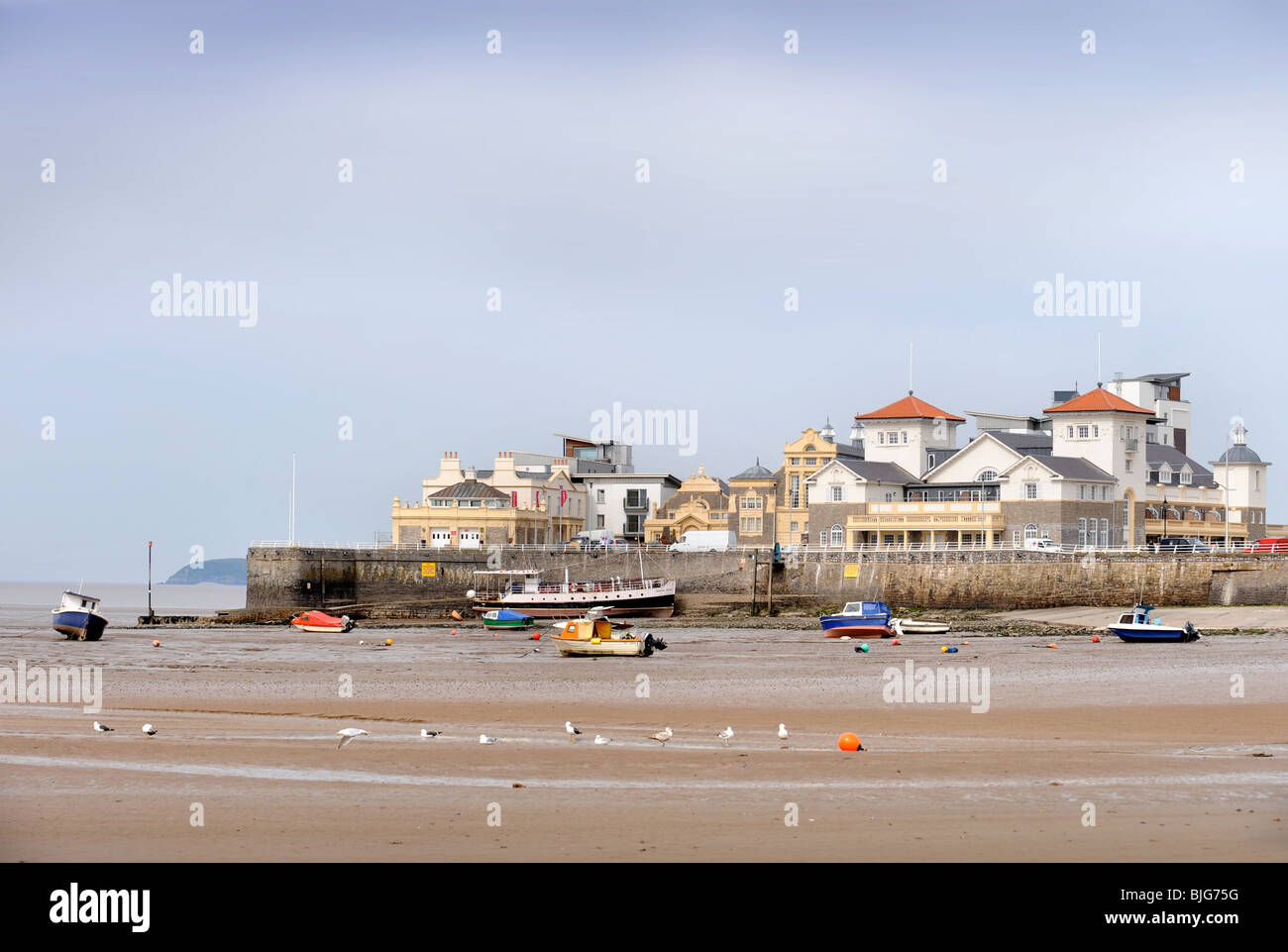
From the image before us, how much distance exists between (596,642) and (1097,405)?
51349 mm

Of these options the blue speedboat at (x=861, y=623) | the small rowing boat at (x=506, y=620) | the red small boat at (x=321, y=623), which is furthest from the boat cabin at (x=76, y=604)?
the blue speedboat at (x=861, y=623)

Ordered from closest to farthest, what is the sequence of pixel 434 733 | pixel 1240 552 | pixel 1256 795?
pixel 1256 795 → pixel 434 733 → pixel 1240 552

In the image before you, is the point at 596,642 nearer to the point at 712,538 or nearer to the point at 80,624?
the point at 80,624

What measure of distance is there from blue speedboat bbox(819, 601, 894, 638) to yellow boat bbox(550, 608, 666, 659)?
500 inches

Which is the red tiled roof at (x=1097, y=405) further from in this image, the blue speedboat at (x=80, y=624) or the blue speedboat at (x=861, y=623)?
the blue speedboat at (x=80, y=624)

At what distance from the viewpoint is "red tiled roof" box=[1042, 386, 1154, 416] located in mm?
85438

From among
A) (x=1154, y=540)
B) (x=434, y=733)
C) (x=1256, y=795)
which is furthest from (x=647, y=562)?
(x=1256, y=795)

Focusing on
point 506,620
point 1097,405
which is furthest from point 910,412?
point 506,620

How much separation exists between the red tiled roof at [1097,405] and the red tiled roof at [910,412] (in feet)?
27.3

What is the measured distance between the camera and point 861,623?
56.1 meters

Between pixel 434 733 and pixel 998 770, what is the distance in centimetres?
891

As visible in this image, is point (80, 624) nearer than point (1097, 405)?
Yes
